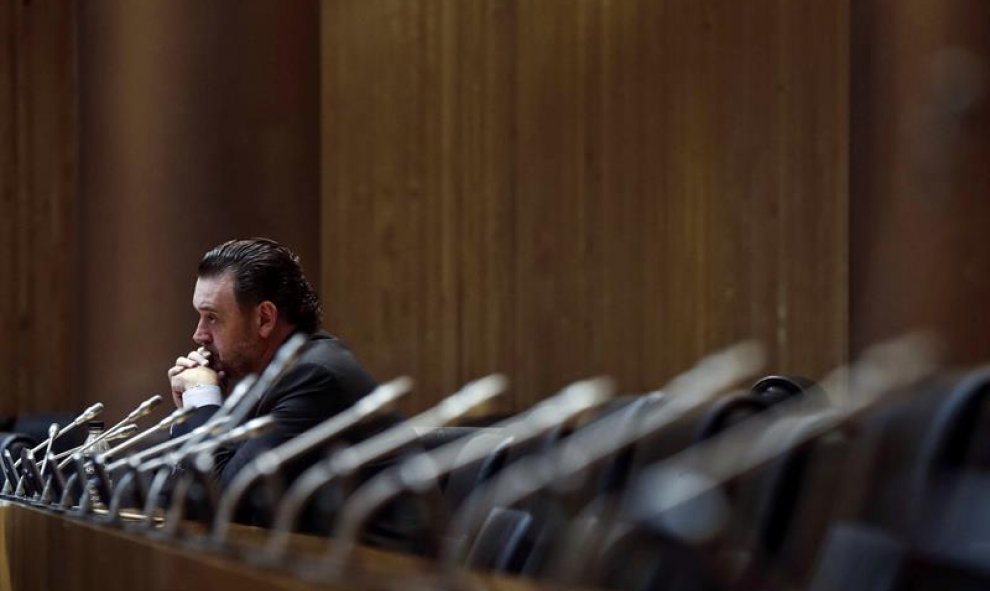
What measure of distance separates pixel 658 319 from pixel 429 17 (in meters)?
1.39

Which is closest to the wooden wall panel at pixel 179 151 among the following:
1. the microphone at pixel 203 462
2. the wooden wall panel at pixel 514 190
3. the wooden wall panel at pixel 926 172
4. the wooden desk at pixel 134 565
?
the wooden wall panel at pixel 926 172

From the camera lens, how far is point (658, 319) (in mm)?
5438

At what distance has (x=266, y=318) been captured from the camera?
2.72m

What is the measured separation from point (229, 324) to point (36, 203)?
344cm

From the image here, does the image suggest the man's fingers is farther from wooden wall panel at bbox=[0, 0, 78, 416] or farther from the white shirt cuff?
wooden wall panel at bbox=[0, 0, 78, 416]

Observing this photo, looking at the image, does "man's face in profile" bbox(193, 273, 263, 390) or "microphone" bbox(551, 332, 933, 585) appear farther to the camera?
"man's face in profile" bbox(193, 273, 263, 390)

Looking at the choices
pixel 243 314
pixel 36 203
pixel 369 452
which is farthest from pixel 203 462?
pixel 36 203

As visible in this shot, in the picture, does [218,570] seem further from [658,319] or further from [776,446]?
[658,319]

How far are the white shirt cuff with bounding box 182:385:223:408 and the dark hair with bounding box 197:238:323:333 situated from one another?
6.5 inches

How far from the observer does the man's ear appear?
2715 mm

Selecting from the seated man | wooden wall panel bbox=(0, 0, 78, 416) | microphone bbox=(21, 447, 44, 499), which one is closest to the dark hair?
the seated man

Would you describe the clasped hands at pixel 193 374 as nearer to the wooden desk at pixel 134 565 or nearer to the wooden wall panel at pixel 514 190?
the wooden desk at pixel 134 565

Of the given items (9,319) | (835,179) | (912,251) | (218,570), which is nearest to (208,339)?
(912,251)

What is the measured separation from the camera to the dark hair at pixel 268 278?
8.91 ft
